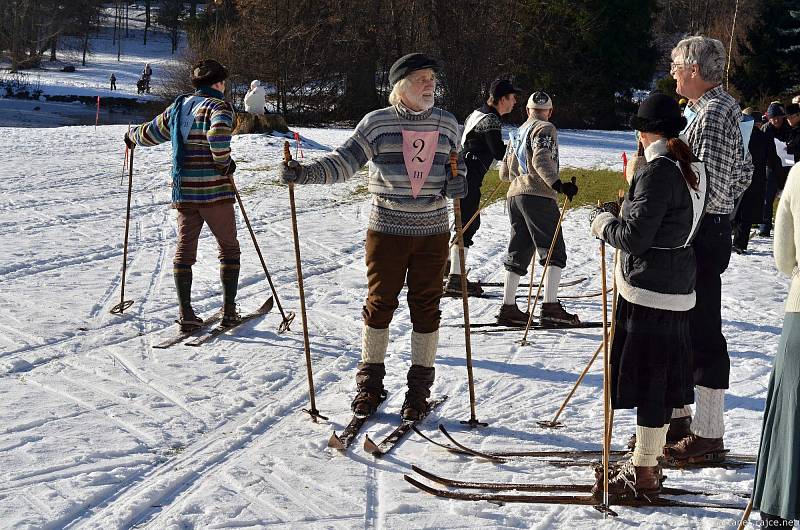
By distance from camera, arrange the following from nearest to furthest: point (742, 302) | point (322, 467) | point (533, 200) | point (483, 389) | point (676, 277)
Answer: point (676, 277) < point (322, 467) < point (483, 389) < point (533, 200) < point (742, 302)

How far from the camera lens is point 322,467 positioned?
173 inches

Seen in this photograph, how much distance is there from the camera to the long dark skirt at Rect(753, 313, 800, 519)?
10.1 ft

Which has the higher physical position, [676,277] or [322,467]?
[676,277]

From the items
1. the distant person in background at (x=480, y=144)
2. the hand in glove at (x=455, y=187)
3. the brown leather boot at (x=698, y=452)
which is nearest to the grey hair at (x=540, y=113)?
the distant person in background at (x=480, y=144)

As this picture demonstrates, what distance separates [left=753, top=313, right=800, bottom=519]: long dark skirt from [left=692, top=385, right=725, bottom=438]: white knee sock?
128 cm

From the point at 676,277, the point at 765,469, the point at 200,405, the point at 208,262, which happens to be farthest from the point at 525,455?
the point at 208,262

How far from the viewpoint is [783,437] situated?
3.12m

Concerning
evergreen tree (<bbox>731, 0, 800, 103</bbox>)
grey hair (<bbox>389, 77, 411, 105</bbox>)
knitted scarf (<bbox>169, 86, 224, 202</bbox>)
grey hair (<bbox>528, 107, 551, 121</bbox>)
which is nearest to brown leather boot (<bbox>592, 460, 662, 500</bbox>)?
grey hair (<bbox>389, 77, 411, 105</bbox>)

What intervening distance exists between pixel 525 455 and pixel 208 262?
523cm

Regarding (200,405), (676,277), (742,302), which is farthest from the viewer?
(742,302)

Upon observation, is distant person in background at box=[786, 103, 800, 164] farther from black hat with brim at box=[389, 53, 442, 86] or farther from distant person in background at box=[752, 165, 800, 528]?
distant person in background at box=[752, 165, 800, 528]

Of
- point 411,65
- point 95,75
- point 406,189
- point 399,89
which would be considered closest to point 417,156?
point 406,189

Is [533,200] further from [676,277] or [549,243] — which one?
[676,277]

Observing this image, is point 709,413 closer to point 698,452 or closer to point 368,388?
point 698,452
